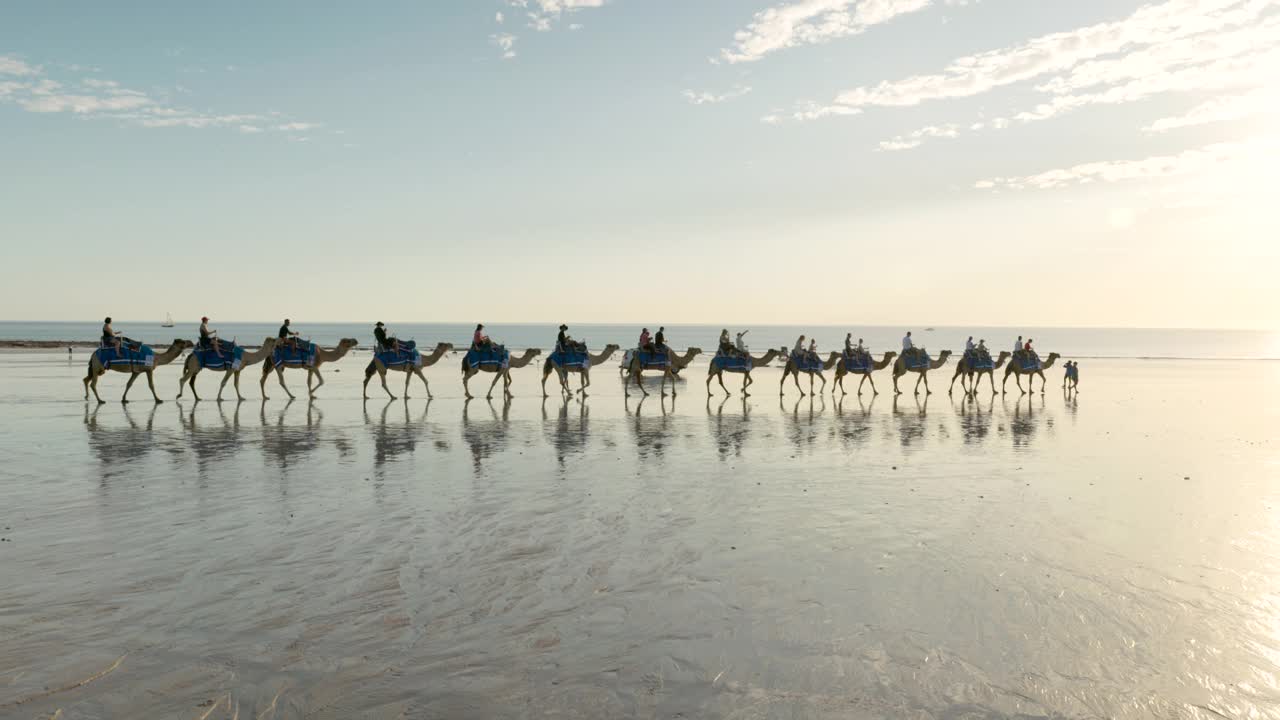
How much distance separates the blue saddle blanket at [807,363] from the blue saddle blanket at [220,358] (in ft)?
58.8

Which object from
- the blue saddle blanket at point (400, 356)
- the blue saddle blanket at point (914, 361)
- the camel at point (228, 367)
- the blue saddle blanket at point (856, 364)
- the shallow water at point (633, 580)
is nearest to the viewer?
the shallow water at point (633, 580)

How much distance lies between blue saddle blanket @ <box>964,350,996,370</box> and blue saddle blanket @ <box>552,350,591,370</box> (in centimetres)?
1382

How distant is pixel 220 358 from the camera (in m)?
22.5

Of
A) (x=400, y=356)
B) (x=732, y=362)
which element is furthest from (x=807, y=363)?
(x=400, y=356)

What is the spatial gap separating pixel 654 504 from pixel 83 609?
220 inches

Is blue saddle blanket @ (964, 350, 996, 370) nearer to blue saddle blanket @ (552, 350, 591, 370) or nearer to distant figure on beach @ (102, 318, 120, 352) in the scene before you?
blue saddle blanket @ (552, 350, 591, 370)

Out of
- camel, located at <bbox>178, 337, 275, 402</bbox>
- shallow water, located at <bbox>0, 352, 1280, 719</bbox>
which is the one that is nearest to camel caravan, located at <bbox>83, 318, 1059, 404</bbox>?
camel, located at <bbox>178, 337, 275, 402</bbox>

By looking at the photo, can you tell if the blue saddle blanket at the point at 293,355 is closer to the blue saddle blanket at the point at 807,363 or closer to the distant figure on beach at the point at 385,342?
the distant figure on beach at the point at 385,342

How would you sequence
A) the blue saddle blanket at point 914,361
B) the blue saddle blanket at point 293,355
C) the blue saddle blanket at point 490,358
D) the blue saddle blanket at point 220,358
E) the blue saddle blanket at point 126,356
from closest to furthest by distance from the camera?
1. the blue saddle blanket at point 126,356
2. the blue saddle blanket at point 220,358
3. the blue saddle blanket at point 293,355
4. the blue saddle blanket at point 490,358
5. the blue saddle blanket at point 914,361

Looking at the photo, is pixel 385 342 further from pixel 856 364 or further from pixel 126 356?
pixel 856 364

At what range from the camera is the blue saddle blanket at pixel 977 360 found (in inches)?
1134

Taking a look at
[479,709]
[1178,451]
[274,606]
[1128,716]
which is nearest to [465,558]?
[274,606]

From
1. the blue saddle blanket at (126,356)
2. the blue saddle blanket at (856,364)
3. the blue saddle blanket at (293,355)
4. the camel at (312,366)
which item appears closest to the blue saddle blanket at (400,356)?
the camel at (312,366)

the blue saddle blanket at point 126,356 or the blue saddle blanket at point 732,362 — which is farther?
the blue saddle blanket at point 732,362
